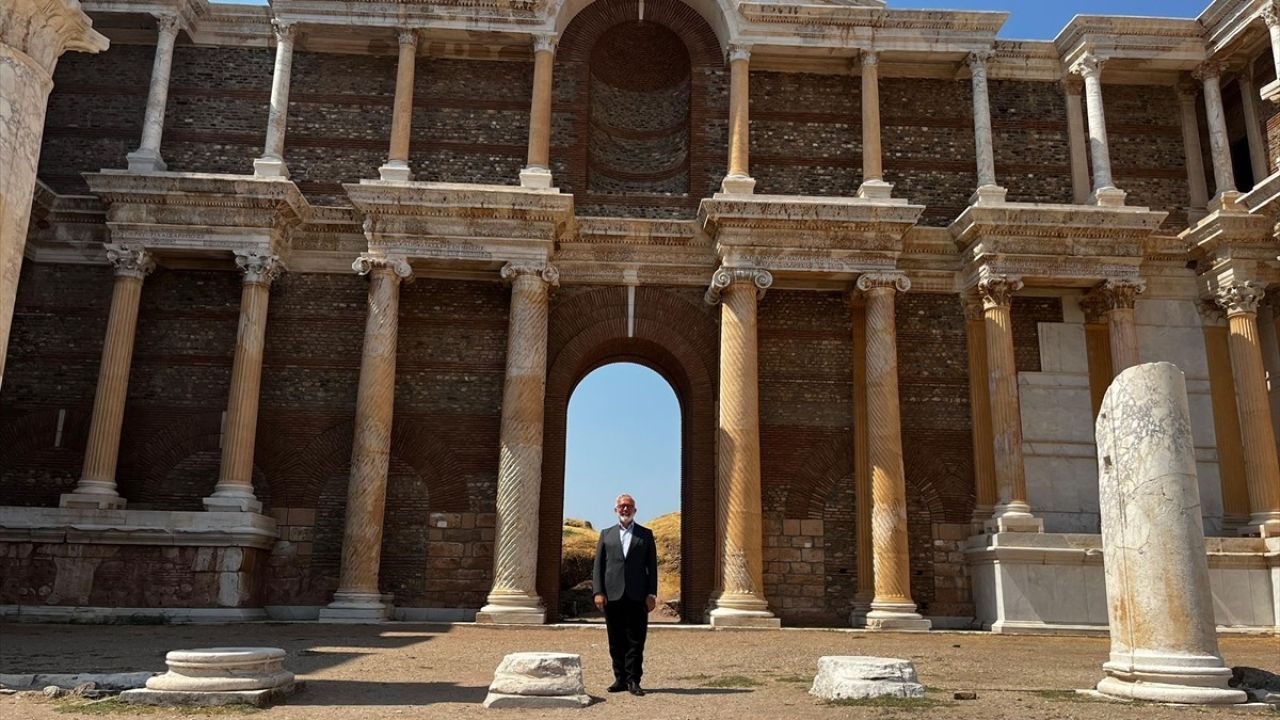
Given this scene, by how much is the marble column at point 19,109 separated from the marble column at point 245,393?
442 inches

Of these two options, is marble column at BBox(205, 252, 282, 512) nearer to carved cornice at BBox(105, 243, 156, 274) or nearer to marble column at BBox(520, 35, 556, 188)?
carved cornice at BBox(105, 243, 156, 274)

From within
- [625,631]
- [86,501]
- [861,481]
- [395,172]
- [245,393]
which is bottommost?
[625,631]

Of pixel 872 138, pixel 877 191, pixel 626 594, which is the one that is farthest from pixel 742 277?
pixel 626 594

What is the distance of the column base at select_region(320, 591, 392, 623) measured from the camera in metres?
16.5

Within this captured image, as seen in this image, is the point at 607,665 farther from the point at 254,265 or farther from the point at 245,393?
the point at 254,265

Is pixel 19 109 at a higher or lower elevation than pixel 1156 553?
higher

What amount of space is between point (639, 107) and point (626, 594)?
1575 cm

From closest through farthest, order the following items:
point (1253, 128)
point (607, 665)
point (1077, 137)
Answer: point (607, 665)
point (1253, 128)
point (1077, 137)

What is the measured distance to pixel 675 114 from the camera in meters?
21.9

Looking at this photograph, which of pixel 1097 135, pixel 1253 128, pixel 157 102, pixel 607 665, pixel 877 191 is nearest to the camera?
pixel 607 665

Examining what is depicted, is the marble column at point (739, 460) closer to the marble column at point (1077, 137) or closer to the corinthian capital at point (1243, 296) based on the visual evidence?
the marble column at point (1077, 137)

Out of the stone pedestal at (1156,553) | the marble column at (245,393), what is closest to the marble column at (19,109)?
the stone pedestal at (1156,553)

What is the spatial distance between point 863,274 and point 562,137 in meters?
7.16

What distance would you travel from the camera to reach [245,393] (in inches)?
701
